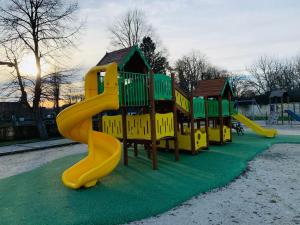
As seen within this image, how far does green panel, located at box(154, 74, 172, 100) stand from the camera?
8.83 meters

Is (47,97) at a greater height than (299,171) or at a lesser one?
greater

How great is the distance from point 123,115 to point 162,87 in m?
1.64

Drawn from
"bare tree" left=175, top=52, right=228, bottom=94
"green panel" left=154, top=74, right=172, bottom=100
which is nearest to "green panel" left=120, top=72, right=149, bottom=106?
"green panel" left=154, top=74, right=172, bottom=100

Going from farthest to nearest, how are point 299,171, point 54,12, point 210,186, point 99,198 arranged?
point 54,12 → point 299,171 → point 210,186 → point 99,198

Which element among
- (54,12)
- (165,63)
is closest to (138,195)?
(54,12)

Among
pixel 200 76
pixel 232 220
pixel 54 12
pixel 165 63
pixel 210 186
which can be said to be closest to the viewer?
pixel 232 220

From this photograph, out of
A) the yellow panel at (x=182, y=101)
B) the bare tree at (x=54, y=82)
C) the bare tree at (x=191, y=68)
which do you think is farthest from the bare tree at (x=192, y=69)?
the yellow panel at (x=182, y=101)

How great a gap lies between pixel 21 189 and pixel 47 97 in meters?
13.8

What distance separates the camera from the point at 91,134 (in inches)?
301

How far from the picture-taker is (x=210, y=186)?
652cm

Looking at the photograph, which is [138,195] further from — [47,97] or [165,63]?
[165,63]

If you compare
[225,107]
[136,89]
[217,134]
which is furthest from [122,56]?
[225,107]

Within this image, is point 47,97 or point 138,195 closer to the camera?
point 138,195

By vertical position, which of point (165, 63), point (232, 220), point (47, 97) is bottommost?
point (232, 220)
